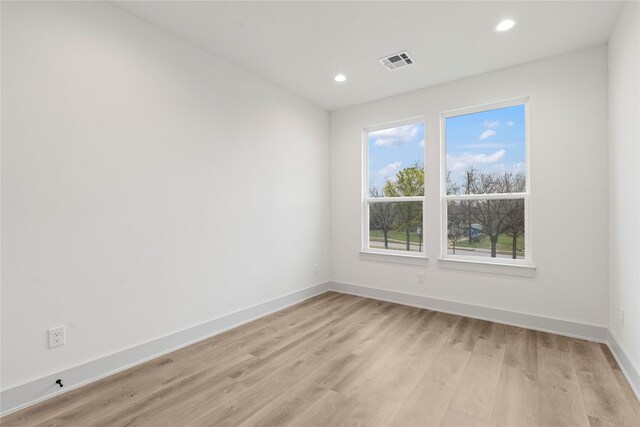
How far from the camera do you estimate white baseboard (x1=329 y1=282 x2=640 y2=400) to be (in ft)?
A: 7.73

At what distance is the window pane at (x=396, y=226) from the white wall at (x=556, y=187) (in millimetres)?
242

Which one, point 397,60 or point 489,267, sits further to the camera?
point 489,267

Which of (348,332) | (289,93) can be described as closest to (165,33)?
(289,93)

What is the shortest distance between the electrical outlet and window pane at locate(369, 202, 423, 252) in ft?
11.4

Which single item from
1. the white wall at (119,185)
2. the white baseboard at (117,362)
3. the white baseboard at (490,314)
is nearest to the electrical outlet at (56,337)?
the white wall at (119,185)

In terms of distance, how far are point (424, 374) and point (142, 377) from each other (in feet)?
6.83

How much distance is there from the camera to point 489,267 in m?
3.45

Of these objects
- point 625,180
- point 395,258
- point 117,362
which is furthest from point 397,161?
point 117,362

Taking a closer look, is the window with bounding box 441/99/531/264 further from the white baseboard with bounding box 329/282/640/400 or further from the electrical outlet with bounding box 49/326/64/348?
the electrical outlet with bounding box 49/326/64/348

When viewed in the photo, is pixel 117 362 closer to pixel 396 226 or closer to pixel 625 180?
pixel 396 226

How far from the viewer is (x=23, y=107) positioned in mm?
1940

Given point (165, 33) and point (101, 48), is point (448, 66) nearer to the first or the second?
point (165, 33)

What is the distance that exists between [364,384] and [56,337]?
211cm

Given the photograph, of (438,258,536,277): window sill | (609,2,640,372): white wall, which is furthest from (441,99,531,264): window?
(609,2,640,372): white wall
